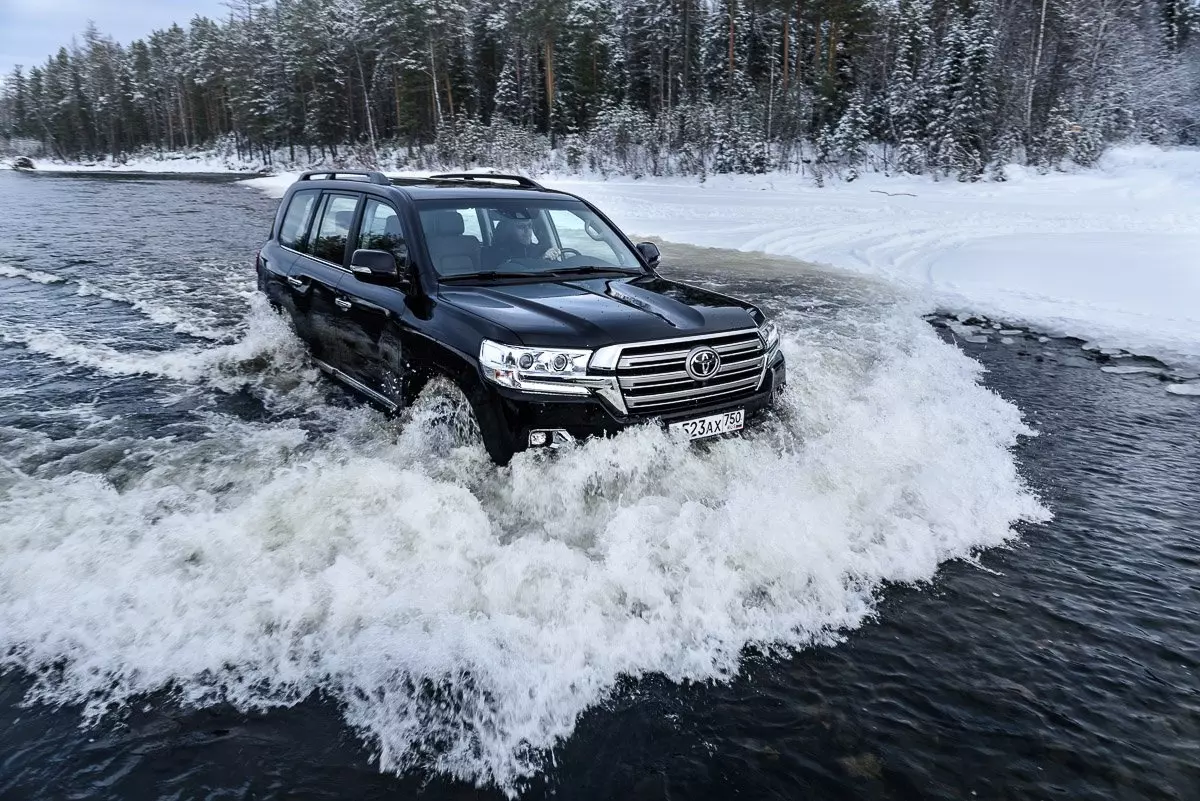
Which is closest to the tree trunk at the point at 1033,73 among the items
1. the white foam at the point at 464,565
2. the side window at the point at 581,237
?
the white foam at the point at 464,565

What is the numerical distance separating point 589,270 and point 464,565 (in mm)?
2519

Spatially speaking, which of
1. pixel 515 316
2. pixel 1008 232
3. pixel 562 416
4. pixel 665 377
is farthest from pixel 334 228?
pixel 1008 232

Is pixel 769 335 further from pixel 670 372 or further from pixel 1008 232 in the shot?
pixel 1008 232

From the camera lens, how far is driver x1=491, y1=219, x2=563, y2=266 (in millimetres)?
5402

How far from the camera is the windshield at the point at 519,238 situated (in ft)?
17.2

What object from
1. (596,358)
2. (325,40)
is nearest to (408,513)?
(596,358)

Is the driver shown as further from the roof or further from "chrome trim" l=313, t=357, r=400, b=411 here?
"chrome trim" l=313, t=357, r=400, b=411

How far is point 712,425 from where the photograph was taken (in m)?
4.57

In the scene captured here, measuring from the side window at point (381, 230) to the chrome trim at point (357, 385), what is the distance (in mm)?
1004

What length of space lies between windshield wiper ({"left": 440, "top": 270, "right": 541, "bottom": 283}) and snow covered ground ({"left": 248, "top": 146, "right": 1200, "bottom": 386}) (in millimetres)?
7367

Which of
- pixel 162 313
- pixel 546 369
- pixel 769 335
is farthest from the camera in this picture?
A: pixel 162 313

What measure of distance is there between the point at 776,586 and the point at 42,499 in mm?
4212

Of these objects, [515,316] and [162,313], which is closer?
[515,316]

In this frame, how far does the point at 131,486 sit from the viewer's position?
16.0ft
